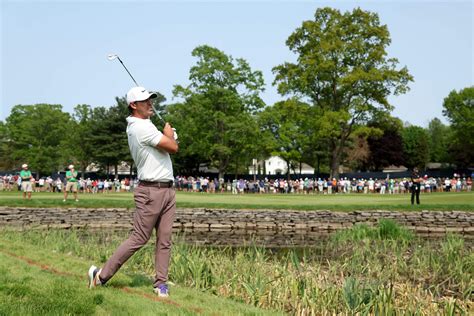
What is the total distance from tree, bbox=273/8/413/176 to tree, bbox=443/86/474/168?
107 ft

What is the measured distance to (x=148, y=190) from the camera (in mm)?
5512

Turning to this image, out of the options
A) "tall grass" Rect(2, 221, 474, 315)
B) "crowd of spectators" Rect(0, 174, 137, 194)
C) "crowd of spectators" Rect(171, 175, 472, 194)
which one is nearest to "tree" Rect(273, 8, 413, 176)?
"crowd of spectators" Rect(171, 175, 472, 194)

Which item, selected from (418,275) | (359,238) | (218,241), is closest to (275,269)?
(418,275)

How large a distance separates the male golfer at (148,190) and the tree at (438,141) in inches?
3541

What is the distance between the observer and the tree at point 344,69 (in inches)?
1897

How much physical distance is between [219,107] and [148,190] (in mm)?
50824

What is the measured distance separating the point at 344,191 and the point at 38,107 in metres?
55.2

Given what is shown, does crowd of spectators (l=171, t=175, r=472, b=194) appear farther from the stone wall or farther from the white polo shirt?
the white polo shirt

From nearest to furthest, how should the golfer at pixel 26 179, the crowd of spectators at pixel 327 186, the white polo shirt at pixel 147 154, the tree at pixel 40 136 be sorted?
1. the white polo shirt at pixel 147 154
2. the golfer at pixel 26 179
3. the crowd of spectators at pixel 327 186
4. the tree at pixel 40 136

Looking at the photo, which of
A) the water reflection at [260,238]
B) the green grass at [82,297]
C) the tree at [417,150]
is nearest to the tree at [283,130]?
the water reflection at [260,238]

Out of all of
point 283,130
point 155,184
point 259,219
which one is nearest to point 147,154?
point 155,184

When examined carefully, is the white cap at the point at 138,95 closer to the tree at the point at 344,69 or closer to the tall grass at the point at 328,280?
the tall grass at the point at 328,280

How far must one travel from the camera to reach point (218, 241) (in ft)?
53.7

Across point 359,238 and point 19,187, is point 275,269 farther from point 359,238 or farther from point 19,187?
point 19,187
